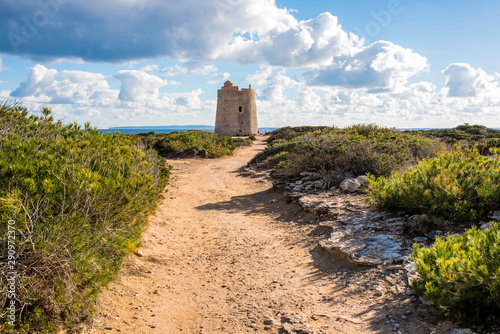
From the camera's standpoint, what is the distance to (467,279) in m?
2.69

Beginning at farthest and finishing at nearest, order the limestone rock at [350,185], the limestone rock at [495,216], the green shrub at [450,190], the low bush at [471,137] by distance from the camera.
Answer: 1. the low bush at [471,137]
2. the limestone rock at [350,185]
3. the green shrub at [450,190]
4. the limestone rock at [495,216]

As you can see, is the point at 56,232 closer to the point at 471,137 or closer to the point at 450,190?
the point at 450,190

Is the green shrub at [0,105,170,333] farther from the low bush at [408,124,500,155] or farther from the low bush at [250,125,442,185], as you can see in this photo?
the low bush at [408,124,500,155]

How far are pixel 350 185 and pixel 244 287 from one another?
4231 millimetres

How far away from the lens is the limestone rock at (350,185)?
287 inches

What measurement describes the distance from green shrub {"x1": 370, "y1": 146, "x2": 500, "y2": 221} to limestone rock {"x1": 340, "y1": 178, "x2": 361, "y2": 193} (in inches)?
73.4

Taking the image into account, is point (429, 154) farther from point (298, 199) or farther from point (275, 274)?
point (275, 274)

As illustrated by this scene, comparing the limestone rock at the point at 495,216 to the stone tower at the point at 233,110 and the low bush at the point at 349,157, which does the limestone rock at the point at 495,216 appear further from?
the stone tower at the point at 233,110

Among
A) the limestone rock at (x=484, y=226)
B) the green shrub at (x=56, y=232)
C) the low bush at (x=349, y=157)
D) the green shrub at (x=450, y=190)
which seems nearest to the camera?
the green shrub at (x=56, y=232)

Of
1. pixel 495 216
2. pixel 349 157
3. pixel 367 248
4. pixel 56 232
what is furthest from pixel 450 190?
pixel 56 232

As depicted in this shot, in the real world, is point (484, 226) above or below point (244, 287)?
above

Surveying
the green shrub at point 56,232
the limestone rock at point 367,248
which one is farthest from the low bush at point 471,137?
the green shrub at point 56,232

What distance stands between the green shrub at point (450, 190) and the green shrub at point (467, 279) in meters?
Result: 1.49

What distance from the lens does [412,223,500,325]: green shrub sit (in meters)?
2.60
